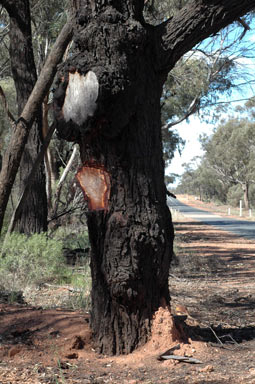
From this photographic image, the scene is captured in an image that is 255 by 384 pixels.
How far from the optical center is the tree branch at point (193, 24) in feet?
13.3

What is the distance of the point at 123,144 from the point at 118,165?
0.16 meters

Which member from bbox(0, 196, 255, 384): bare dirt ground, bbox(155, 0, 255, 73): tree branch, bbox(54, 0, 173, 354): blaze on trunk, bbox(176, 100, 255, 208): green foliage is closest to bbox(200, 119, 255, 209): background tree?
bbox(176, 100, 255, 208): green foliage

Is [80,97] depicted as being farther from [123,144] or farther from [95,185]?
[95,185]

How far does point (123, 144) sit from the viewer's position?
3961 millimetres

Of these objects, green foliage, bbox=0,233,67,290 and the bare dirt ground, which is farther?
green foliage, bbox=0,233,67,290

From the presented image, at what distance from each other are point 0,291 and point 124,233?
114 inches

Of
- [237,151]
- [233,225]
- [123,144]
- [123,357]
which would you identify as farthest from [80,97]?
[237,151]

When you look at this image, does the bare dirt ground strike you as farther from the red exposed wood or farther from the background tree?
the background tree

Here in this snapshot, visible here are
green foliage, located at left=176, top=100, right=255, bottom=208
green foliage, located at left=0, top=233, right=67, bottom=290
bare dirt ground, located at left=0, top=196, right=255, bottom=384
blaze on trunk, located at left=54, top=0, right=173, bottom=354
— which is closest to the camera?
bare dirt ground, located at left=0, top=196, right=255, bottom=384

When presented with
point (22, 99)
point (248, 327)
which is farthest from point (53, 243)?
point (248, 327)

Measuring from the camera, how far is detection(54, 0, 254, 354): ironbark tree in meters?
3.84

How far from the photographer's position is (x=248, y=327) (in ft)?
16.7

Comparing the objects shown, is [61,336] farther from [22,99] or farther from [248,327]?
[22,99]

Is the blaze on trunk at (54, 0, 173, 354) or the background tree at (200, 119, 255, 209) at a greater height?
the background tree at (200, 119, 255, 209)
